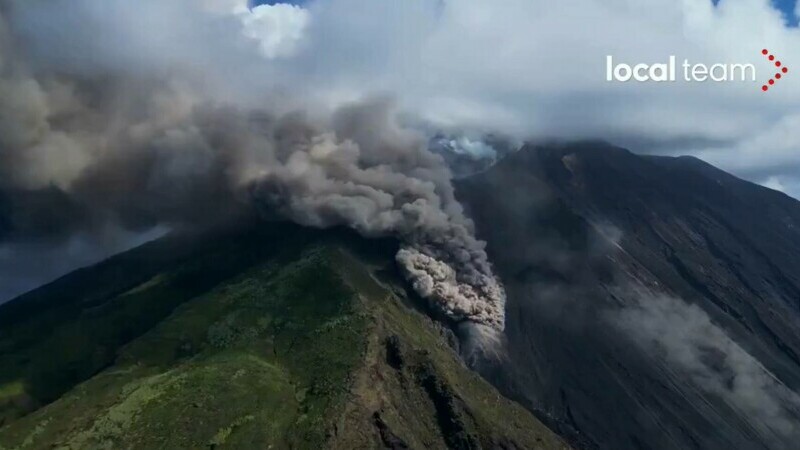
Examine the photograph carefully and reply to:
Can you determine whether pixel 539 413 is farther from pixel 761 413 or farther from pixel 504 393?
pixel 761 413

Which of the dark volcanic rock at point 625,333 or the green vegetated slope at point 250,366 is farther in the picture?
the dark volcanic rock at point 625,333

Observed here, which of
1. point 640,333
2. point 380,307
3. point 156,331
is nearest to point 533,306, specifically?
point 640,333

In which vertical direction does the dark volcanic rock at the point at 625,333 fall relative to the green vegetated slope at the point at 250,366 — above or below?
below

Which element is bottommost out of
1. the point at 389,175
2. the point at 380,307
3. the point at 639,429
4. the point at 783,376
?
the point at 783,376


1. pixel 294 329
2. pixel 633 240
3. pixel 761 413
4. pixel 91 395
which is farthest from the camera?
pixel 633 240

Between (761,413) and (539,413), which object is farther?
(761,413)
